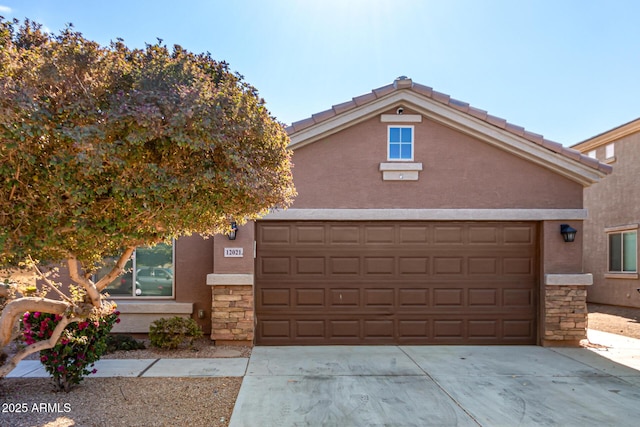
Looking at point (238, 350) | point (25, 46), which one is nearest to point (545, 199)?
point (238, 350)

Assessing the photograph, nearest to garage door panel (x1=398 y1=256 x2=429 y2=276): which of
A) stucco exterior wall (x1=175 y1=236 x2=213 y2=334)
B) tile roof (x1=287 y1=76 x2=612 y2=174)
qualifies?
tile roof (x1=287 y1=76 x2=612 y2=174)

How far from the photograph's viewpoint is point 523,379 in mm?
6309

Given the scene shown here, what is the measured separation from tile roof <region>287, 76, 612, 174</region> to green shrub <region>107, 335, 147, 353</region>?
509 cm

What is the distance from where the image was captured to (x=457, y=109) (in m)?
8.30

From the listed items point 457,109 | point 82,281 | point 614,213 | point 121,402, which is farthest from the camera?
point 614,213

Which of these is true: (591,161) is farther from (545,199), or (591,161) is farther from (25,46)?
(25,46)

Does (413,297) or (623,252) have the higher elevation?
(623,252)

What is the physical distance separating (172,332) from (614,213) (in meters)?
14.2

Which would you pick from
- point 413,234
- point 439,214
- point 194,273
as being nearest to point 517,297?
point 439,214

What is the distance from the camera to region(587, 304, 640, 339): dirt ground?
997 centimetres

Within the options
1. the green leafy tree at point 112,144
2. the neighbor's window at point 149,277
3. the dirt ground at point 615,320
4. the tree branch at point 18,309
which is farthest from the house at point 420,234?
the green leafy tree at point 112,144

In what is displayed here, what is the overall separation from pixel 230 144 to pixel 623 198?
14566 millimetres

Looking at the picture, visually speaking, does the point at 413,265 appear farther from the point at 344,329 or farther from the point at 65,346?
the point at 65,346

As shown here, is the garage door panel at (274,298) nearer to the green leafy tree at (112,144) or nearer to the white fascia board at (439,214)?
the white fascia board at (439,214)
